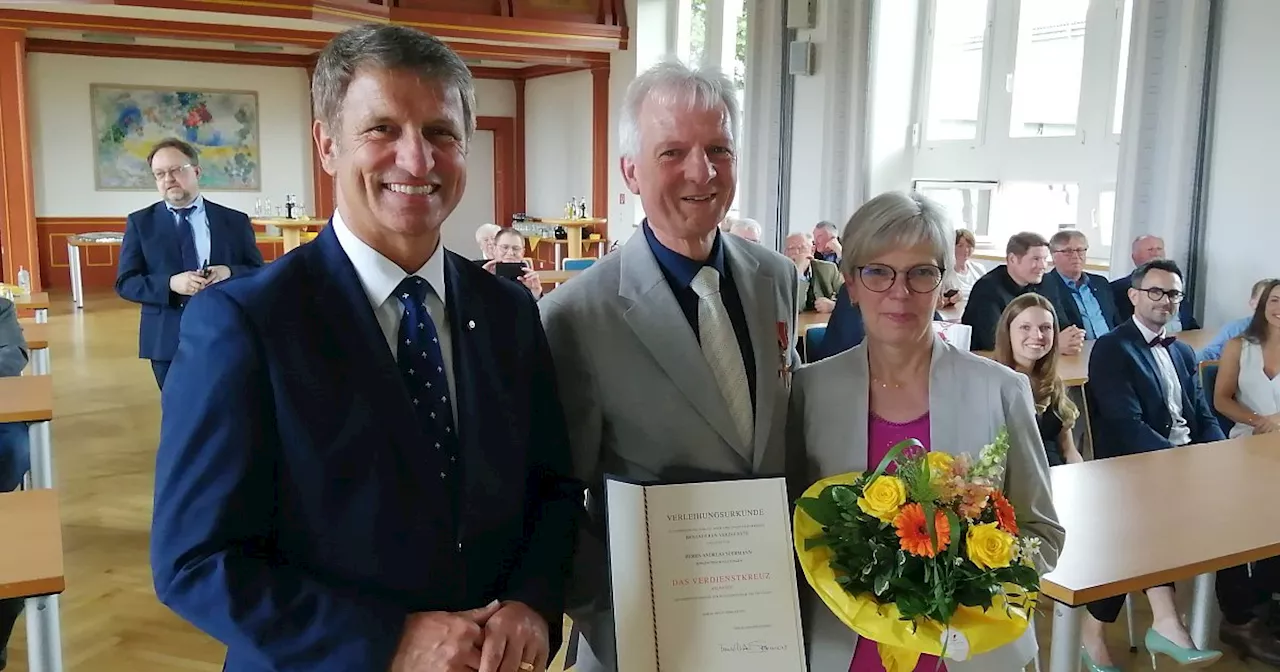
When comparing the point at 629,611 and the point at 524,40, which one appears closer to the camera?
the point at 629,611

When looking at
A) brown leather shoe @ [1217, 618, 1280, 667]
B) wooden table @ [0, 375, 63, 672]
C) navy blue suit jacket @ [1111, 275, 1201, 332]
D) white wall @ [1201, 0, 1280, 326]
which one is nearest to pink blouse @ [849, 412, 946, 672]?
wooden table @ [0, 375, 63, 672]

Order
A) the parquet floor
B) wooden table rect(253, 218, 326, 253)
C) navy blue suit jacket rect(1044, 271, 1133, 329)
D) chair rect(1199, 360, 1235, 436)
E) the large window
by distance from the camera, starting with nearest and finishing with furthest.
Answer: the parquet floor < chair rect(1199, 360, 1235, 436) < navy blue suit jacket rect(1044, 271, 1133, 329) < the large window < wooden table rect(253, 218, 326, 253)

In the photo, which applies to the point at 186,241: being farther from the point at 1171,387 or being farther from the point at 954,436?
the point at 1171,387

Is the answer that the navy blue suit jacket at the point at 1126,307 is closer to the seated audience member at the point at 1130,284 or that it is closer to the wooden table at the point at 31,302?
the seated audience member at the point at 1130,284

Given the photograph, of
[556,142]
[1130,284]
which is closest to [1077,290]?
[1130,284]

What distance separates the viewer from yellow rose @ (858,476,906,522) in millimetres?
1471

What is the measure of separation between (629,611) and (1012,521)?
0.60 meters

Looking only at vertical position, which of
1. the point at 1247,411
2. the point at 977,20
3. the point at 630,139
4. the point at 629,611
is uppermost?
the point at 977,20

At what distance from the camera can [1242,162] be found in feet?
20.2

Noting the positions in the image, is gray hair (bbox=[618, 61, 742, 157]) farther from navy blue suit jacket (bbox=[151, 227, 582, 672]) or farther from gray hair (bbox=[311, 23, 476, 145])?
navy blue suit jacket (bbox=[151, 227, 582, 672])

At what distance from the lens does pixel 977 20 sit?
8.24m

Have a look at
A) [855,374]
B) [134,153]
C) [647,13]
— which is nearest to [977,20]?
[647,13]

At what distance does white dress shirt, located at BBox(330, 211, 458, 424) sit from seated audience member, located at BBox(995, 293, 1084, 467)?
9.97 ft

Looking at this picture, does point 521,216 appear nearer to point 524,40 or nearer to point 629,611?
point 524,40
